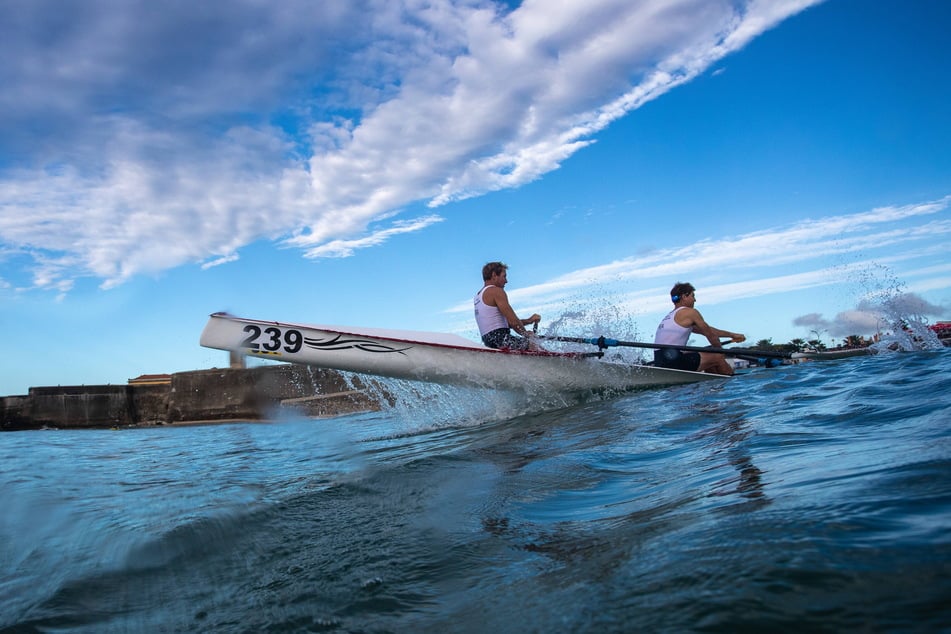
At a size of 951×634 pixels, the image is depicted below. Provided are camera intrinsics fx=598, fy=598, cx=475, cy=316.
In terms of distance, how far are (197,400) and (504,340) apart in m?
13.5

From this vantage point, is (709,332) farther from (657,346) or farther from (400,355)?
(400,355)

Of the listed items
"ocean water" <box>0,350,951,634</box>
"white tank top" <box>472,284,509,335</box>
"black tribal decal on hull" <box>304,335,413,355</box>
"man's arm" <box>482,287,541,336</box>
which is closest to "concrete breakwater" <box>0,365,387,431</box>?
"white tank top" <box>472,284,509,335</box>

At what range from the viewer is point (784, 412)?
4.20 meters

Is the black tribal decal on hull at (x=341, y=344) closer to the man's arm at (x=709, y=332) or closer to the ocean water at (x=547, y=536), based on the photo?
the ocean water at (x=547, y=536)

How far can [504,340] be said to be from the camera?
7.58 meters

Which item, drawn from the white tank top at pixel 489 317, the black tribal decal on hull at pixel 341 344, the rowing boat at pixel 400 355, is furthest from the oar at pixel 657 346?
the black tribal decal on hull at pixel 341 344

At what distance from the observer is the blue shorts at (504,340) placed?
757cm

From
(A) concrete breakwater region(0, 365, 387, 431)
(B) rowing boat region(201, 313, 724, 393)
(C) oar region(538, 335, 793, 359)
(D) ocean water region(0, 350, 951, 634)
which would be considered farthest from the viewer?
(A) concrete breakwater region(0, 365, 387, 431)

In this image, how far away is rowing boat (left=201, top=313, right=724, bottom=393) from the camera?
641cm

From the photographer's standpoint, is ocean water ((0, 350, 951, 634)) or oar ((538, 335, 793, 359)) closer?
ocean water ((0, 350, 951, 634))

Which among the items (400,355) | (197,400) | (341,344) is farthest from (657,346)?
(197,400)

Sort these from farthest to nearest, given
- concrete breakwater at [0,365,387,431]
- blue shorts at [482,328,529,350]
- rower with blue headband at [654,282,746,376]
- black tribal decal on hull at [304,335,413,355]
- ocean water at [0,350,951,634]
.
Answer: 1. concrete breakwater at [0,365,387,431]
2. rower with blue headband at [654,282,746,376]
3. blue shorts at [482,328,529,350]
4. black tribal decal on hull at [304,335,413,355]
5. ocean water at [0,350,951,634]

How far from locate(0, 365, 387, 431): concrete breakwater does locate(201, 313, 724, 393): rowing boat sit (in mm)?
8294

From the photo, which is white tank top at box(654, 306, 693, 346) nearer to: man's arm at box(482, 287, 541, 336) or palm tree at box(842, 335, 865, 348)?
man's arm at box(482, 287, 541, 336)
